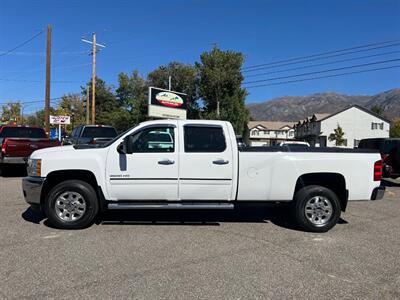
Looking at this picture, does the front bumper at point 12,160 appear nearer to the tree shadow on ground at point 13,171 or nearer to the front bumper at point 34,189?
the tree shadow on ground at point 13,171

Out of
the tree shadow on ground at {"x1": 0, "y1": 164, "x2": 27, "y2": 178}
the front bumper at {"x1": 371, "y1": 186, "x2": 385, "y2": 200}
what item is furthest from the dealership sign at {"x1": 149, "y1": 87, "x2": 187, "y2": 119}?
the front bumper at {"x1": 371, "y1": 186, "x2": 385, "y2": 200}

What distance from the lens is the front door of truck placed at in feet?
21.5

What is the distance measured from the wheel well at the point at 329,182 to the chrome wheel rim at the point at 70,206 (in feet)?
12.1

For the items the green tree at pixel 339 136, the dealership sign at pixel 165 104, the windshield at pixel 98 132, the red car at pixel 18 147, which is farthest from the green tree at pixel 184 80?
the red car at pixel 18 147

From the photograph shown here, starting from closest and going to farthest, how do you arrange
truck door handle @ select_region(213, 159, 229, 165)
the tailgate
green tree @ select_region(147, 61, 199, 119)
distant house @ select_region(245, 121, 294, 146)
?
1. truck door handle @ select_region(213, 159, 229, 165)
2. the tailgate
3. green tree @ select_region(147, 61, 199, 119)
4. distant house @ select_region(245, 121, 294, 146)

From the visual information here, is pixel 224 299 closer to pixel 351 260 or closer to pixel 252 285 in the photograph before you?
pixel 252 285

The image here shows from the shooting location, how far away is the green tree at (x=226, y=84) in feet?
194

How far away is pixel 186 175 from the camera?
6.60 meters

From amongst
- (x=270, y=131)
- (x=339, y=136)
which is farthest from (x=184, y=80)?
(x=270, y=131)

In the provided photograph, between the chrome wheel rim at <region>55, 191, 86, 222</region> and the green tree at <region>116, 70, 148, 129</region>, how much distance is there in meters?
66.3

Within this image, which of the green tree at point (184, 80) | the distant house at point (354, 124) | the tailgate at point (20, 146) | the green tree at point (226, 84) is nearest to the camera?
the tailgate at point (20, 146)

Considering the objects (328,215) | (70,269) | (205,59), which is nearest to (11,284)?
(70,269)

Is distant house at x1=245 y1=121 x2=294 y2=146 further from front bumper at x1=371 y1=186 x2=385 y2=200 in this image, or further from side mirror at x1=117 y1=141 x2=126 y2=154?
side mirror at x1=117 y1=141 x2=126 y2=154

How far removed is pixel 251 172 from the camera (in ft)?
21.8
